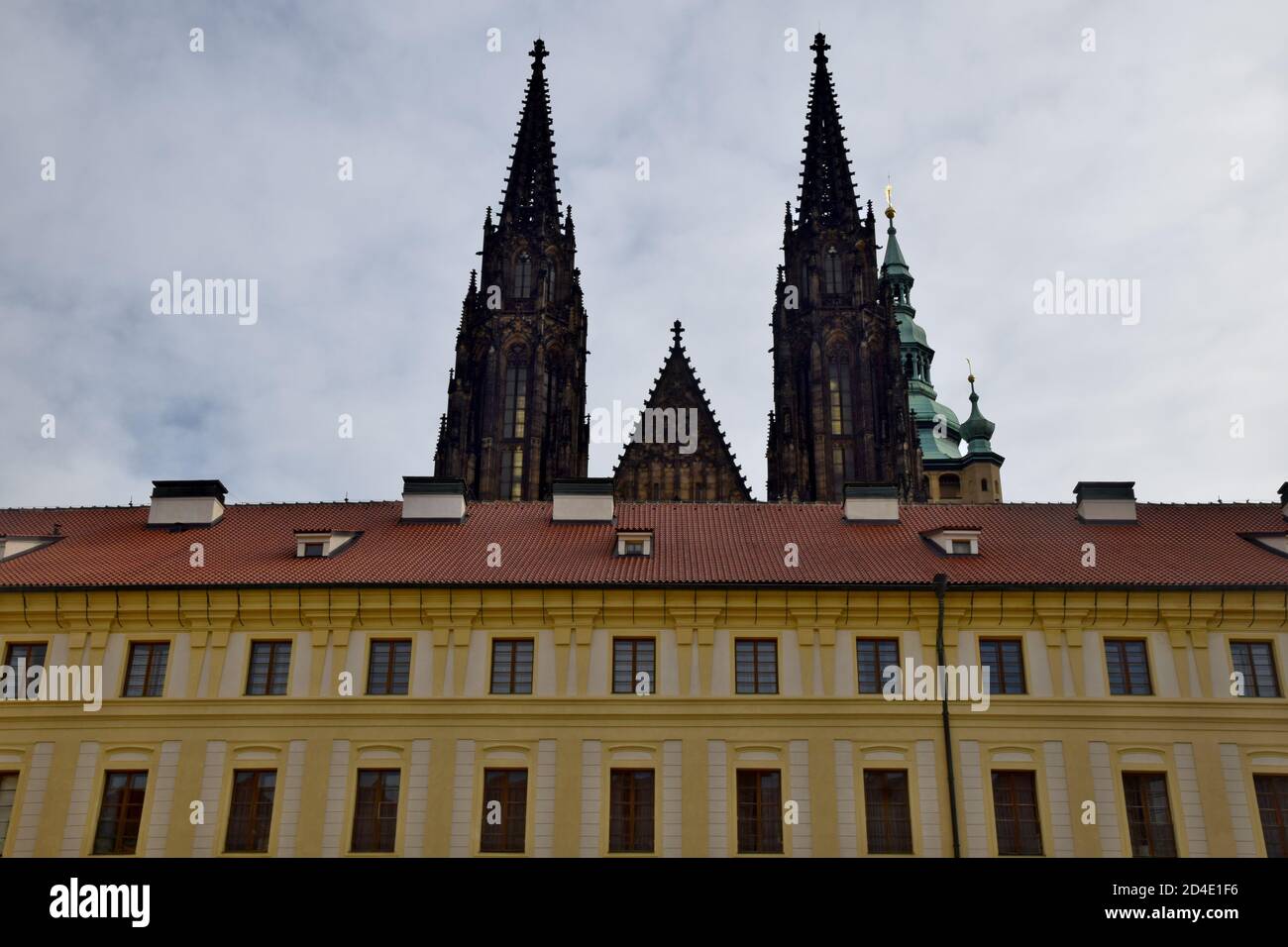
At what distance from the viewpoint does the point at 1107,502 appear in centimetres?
3522

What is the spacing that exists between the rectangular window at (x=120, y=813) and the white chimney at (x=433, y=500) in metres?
10.2

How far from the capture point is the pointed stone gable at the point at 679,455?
6569 cm

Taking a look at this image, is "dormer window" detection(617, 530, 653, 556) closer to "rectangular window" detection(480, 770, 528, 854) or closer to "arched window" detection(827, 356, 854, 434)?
"rectangular window" detection(480, 770, 528, 854)

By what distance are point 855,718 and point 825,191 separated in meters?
53.7

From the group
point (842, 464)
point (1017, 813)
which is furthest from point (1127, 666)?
point (842, 464)

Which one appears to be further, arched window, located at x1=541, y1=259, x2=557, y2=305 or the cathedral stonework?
arched window, located at x1=541, y1=259, x2=557, y2=305

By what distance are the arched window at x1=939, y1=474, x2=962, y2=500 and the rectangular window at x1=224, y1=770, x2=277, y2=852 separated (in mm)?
77087

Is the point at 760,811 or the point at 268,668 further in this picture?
the point at 268,668

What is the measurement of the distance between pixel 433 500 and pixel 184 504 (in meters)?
7.07

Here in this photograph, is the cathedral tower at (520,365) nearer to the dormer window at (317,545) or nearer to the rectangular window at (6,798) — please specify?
the dormer window at (317,545)

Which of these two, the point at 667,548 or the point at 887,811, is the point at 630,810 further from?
the point at 667,548

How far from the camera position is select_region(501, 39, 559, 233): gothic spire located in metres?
74.9

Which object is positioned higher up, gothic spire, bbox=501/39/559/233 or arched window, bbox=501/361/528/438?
gothic spire, bbox=501/39/559/233


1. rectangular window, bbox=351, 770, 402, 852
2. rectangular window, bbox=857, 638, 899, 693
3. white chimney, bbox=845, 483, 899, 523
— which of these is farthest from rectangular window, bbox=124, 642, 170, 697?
white chimney, bbox=845, 483, 899, 523
